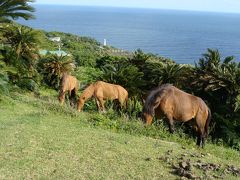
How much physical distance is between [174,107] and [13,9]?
7.47 m

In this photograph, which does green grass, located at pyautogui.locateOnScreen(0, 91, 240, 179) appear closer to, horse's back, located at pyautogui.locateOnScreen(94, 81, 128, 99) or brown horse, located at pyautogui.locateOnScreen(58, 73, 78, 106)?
horse's back, located at pyautogui.locateOnScreen(94, 81, 128, 99)

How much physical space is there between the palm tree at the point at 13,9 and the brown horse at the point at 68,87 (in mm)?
2649

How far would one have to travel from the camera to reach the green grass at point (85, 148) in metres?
7.23

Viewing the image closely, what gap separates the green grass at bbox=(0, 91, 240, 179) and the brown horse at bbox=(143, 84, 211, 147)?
1.12 feet

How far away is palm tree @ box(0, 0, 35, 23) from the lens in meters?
14.8

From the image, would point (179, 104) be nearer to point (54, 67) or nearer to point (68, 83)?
point (68, 83)

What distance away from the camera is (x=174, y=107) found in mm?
10656

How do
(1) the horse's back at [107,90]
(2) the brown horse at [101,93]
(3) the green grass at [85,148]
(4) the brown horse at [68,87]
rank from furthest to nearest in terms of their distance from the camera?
1. (4) the brown horse at [68,87]
2. (1) the horse's back at [107,90]
3. (2) the brown horse at [101,93]
4. (3) the green grass at [85,148]

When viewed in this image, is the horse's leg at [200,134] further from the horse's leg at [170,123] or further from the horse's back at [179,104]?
the horse's leg at [170,123]

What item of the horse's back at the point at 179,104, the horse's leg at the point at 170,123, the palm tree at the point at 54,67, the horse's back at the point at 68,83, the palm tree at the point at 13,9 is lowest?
the palm tree at the point at 54,67

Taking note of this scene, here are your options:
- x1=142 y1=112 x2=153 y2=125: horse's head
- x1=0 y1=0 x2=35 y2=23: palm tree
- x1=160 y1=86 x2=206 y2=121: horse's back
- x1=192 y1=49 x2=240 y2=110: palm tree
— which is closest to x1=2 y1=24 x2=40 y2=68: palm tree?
x1=0 y1=0 x2=35 y2=23: palm tree

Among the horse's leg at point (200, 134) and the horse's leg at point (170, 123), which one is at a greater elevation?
the horse's leg at point (170, 123)

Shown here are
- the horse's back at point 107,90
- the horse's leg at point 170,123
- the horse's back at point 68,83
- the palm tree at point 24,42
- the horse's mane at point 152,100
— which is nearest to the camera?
the horse's mane at point 152,100

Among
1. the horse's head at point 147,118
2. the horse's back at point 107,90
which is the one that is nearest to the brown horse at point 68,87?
the horse's back at point 107,90
